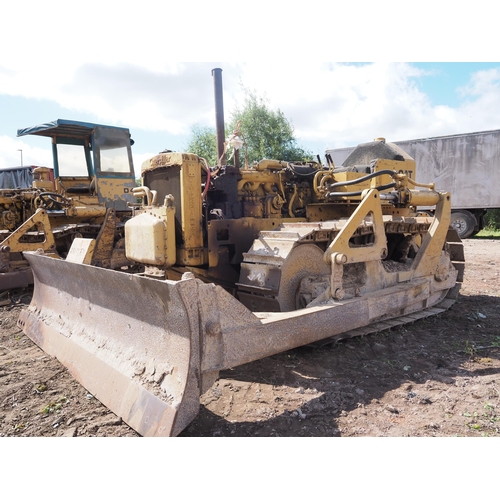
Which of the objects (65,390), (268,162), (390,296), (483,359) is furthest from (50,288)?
(483,359)

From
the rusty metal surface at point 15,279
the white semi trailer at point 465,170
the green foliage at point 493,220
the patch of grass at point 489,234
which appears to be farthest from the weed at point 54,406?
the green foliage at point 493,220

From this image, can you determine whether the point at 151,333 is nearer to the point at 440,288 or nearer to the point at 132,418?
the point at 132,418

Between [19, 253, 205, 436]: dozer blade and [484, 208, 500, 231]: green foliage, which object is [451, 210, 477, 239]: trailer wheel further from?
[19, 253, 205, 436]: dozer blade

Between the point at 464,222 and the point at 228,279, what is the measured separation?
1298 cm

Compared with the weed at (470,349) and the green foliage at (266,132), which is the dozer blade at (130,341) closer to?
the weed at (470,349)

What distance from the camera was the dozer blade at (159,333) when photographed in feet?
8.28

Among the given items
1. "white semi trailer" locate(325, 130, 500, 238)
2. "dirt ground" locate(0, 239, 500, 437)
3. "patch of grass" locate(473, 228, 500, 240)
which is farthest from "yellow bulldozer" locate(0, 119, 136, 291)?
"patch of grass" locate(473, 228, 500, 240)

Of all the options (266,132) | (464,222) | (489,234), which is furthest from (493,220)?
(266,132)

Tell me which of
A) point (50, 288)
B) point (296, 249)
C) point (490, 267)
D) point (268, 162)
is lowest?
point (490, 267)

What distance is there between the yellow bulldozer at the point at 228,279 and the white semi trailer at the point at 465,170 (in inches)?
392

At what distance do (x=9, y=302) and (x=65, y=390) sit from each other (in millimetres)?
3555

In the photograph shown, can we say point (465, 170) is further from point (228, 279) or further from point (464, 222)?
point (228, 279)

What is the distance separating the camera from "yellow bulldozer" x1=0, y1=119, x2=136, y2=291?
702 cm

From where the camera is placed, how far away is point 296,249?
405 centimetres
